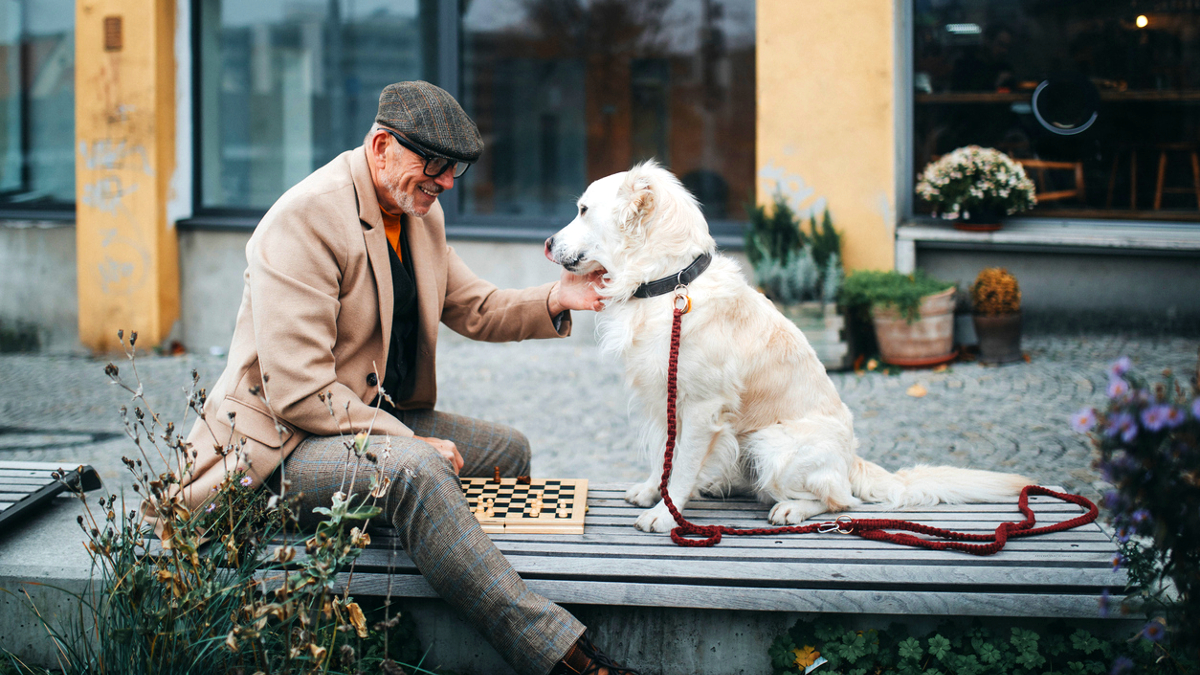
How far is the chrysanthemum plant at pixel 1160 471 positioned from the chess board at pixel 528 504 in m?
1.44

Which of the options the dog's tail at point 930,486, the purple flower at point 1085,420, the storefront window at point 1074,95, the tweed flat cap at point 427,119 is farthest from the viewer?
the storefront window at point 1074,95

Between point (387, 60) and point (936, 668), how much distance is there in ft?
24.8

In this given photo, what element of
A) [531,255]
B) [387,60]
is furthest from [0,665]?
[387,60]

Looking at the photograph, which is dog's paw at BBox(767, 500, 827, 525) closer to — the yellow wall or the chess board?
the chess board

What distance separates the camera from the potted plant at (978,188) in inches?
263

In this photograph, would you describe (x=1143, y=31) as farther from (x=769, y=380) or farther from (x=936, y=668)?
(x=936, y=668)

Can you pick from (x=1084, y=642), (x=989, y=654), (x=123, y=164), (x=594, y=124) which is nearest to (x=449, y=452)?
(x=989, y=654)

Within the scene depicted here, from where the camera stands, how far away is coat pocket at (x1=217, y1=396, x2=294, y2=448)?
2.43 metres

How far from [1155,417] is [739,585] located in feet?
3.52

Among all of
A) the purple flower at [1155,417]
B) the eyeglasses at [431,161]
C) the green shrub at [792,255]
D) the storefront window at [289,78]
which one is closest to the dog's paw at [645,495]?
the eyeglasses at [431,161]

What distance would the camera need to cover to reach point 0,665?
7.82 feet

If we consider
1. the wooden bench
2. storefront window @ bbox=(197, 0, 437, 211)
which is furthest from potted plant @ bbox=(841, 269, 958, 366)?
storefront window @ bbox=(197, 0, 437, 211)

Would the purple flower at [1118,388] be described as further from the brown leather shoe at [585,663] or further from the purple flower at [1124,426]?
the brown leather shoe at [585,663]

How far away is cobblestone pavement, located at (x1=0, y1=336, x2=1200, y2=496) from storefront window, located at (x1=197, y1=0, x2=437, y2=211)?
211 centimetres
